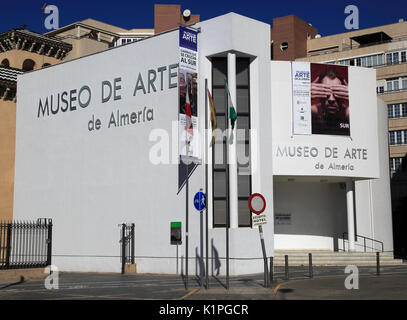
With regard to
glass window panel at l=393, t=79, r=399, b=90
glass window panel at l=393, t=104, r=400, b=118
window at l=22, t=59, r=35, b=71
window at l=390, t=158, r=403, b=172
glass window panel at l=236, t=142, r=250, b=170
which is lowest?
glass window panel at l=236, t=142, r=250, b=170

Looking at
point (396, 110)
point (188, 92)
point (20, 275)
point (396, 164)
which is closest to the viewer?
point (20, 275)

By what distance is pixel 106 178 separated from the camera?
29.9m

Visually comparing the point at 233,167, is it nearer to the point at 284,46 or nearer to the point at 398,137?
the point at 398,137

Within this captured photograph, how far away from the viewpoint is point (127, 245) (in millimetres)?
28422

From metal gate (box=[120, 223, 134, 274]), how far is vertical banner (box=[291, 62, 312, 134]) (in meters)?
9.89

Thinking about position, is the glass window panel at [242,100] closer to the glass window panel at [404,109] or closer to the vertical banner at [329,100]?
the vertical banner at [329,100]

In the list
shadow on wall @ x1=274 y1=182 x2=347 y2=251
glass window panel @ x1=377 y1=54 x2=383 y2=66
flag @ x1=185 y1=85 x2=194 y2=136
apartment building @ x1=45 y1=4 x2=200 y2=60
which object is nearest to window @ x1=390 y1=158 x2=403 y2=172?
glass window panel @ x1=377 y1=54 x2=383 y2=66

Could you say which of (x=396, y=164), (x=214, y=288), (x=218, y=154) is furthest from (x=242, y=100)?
(x=396, y=164)

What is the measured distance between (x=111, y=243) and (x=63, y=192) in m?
4.74

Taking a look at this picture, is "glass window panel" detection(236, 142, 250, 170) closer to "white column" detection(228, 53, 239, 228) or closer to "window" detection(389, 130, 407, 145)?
"white column" detection(228, 53, 239, 228)

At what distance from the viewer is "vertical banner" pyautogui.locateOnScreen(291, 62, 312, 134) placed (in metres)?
29.8

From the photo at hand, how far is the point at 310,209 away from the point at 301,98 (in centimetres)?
946

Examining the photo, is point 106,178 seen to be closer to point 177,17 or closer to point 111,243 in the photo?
point 111,243
